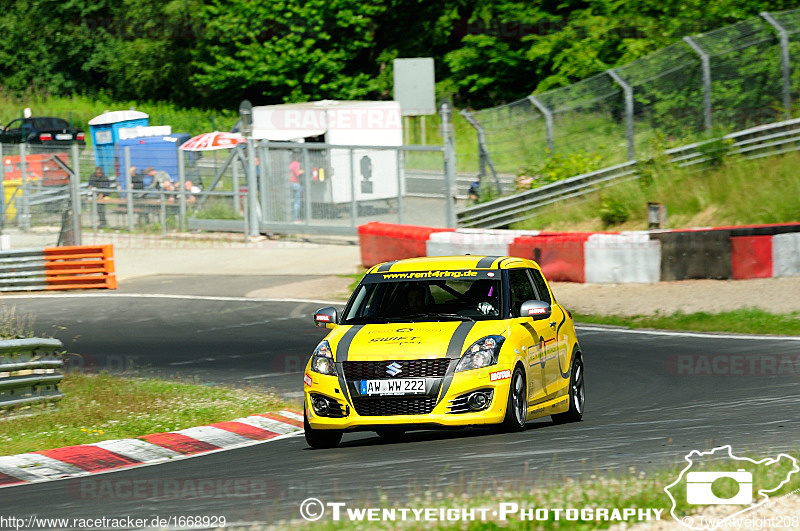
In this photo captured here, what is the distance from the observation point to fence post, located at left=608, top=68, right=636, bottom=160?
25859mm

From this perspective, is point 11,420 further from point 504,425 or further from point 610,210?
point 610,210

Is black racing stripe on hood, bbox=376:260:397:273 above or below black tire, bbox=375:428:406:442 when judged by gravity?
above

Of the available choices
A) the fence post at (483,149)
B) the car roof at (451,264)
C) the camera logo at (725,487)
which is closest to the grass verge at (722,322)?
the car roof at (451,264)

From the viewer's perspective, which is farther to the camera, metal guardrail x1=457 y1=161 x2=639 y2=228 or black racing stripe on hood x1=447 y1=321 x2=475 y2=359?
metal guardrail x1=457 y1=161 x2=639 y2=228

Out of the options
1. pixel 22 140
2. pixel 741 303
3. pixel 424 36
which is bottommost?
pixel 741 303

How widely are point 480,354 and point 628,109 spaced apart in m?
17.2

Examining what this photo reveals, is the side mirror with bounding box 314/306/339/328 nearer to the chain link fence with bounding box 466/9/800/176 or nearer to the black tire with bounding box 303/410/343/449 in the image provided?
the black tire with bounding box 303/410/343/449

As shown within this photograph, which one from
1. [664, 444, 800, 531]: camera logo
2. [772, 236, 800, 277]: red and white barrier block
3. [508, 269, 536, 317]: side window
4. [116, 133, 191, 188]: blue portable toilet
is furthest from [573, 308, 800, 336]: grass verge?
[116, 133, 191, 188]: blue portable toilet

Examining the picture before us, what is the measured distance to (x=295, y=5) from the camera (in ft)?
175

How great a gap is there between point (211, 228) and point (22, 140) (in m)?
21.4

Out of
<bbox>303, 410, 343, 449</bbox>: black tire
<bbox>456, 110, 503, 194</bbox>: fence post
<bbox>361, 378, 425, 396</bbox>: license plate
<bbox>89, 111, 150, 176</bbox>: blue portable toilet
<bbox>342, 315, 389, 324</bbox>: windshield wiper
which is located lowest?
<bbox>303, 410, 343, 449</bbox>: black tire

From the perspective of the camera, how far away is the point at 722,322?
685 inches

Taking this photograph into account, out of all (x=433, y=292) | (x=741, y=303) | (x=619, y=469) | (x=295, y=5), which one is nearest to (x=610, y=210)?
(x=741, y=303)

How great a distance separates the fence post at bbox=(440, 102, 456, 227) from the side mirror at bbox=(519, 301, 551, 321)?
16.3 metres
